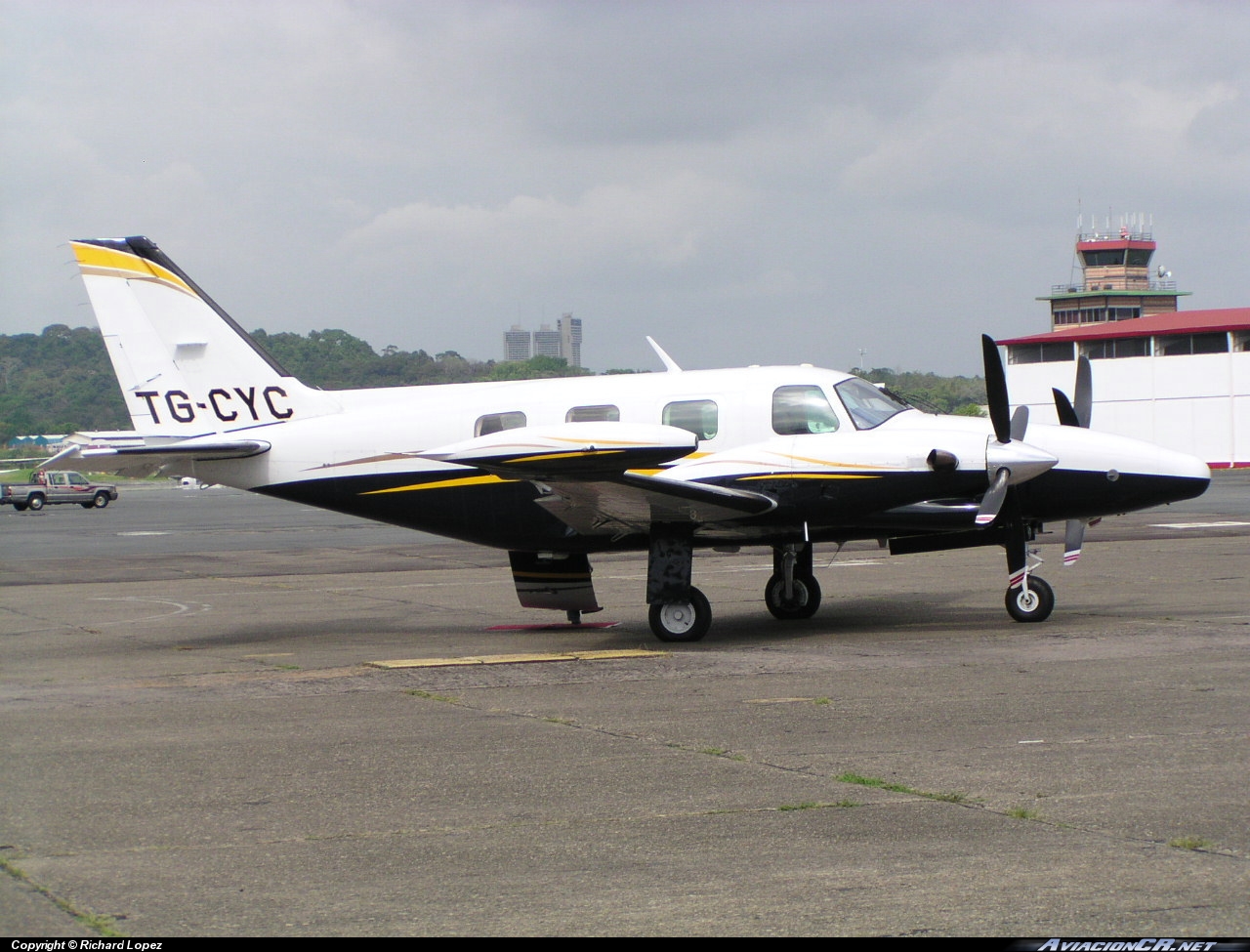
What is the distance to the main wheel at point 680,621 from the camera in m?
13.8

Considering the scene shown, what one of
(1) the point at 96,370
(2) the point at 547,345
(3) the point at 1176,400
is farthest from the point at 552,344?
(3) the point at 1176,400

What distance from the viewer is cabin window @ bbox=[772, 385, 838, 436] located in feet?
45.9

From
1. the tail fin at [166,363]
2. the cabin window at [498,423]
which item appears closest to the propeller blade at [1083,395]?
the cabin window at [498,423]

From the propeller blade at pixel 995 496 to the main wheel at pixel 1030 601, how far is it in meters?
1.46

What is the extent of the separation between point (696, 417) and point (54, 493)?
55033mm

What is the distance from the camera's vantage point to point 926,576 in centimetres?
2131

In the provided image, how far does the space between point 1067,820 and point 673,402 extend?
27.9 feet

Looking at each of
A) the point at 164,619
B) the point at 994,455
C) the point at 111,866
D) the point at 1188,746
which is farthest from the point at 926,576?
the point at 111,866

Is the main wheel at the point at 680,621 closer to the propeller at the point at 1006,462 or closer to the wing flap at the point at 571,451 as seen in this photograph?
the wing flap at the point at 571,451

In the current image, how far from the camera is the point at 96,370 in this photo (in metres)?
60.0

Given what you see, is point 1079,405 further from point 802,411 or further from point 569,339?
point 569,339

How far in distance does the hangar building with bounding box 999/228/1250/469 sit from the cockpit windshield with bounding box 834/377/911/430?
63403mm

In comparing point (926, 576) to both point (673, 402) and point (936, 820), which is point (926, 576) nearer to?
point (673, 402)

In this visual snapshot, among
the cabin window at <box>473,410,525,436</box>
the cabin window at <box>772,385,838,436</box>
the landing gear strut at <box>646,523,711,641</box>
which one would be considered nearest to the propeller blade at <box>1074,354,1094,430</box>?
the cabin window at <box>772,385,838,436</box>
